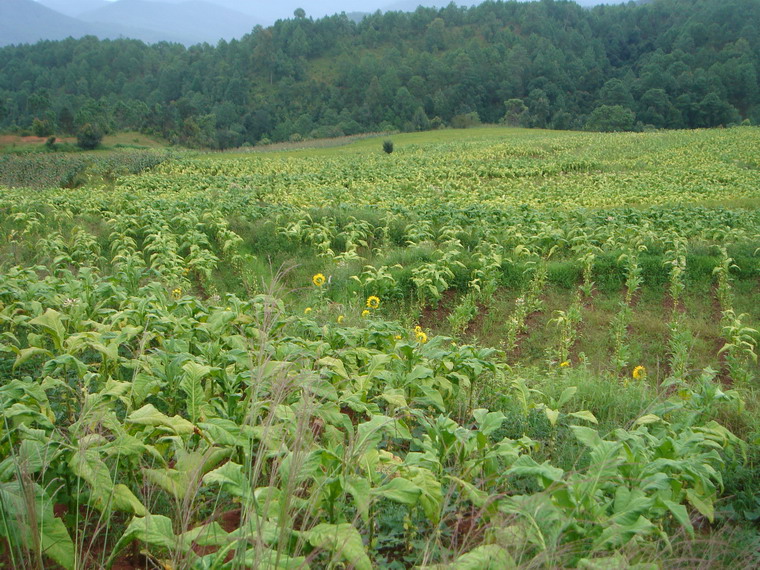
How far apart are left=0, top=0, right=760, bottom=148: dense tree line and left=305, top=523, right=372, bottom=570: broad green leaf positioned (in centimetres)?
6912

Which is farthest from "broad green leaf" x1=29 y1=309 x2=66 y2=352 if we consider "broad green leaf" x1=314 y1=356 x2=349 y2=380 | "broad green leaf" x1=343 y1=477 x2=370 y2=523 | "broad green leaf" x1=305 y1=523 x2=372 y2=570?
"broad green leaf" x1=305 y1=523 x2=372 y2=570

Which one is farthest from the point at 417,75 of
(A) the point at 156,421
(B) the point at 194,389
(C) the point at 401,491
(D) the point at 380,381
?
(C) the point at 401,491

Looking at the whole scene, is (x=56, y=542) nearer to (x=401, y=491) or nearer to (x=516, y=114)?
(x=401, y=491)

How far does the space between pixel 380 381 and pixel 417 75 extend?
320ft

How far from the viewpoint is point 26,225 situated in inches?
441

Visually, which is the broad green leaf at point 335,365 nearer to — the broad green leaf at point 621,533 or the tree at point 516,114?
the broad green leaf at point 621,533

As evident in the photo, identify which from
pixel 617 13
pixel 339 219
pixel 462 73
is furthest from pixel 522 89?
pixel 339 219

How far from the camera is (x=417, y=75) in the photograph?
95.1 meters

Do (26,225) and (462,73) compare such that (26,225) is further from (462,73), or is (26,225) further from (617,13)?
(617,13)

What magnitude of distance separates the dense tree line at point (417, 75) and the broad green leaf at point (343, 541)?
69.1m

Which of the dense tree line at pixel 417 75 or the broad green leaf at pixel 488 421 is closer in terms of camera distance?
the broad green leaf at pixel 488 421

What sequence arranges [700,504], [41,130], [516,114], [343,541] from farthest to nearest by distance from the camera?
[516,114] → [41,130] → [700,504] → [343,541]

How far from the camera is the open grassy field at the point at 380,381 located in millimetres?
2109

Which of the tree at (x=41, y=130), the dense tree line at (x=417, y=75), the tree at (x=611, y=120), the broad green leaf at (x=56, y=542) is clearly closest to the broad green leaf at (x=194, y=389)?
the broad green leaf at (x=56, y=542)
